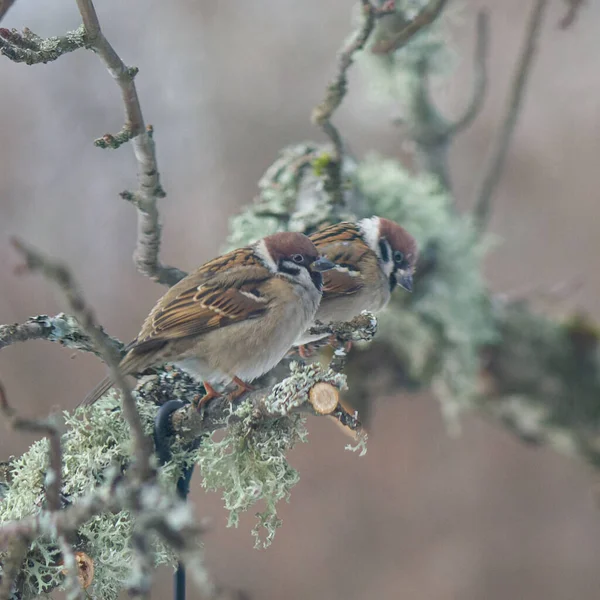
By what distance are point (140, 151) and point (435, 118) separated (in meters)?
1.00

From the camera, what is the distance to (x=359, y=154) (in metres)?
2.55

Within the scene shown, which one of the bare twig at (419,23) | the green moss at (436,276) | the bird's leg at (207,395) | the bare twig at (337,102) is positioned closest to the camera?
the bird's leg at (207,395)

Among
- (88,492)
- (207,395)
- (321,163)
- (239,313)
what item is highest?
(321,163)

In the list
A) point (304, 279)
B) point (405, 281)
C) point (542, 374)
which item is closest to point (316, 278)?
point (304, 279)

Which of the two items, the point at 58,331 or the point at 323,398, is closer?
the point at 323,398

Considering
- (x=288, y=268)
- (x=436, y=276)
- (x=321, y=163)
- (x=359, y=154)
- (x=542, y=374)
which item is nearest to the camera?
(x=288, y=268)

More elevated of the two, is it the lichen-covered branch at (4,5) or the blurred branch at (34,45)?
the blurred branch at (34,45)

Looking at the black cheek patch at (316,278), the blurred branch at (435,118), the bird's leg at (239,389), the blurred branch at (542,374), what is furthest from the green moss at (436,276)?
the bird's leg at (239,389)

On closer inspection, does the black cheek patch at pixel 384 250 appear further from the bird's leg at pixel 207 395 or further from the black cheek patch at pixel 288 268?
the bird's leg at pixel 207 395

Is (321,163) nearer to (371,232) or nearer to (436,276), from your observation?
(371,232)

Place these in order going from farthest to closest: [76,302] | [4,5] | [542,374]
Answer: [542,374]
[4,5]
[76,302]

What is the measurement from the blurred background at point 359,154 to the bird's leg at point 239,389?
49.7 inches

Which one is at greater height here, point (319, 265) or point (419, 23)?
point (419, 23)

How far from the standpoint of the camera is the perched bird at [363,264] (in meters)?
1.20
